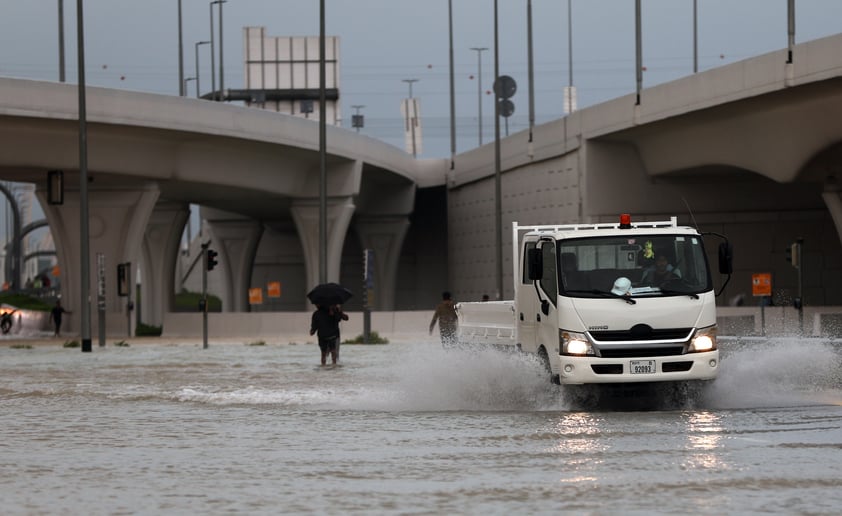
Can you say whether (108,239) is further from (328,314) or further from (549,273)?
(549,273)

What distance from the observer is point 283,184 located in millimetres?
61312

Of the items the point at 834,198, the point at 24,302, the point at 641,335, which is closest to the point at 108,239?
the point at 834,198

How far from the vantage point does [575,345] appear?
17.1m

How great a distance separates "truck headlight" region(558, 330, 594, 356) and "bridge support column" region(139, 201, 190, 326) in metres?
53.0

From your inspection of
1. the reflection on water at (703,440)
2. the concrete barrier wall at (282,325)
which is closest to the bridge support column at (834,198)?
the concrete barrier wall at (282,325)

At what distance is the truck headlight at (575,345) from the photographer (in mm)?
17031

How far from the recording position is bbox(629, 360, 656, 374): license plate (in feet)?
55.7

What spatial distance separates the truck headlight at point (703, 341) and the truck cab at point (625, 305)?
0.01 metres

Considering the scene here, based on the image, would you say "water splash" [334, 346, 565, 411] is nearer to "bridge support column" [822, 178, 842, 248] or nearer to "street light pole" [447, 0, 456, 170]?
"bridge support column" [822, 178, 842, 248]

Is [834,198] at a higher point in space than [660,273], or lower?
higher

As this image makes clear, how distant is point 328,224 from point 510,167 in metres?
7.96

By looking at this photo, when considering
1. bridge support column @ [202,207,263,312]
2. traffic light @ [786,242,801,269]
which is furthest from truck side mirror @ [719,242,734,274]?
bridge support column @ [202,207,263,312]

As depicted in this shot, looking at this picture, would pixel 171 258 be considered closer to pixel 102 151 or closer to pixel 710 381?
pixel 102 151

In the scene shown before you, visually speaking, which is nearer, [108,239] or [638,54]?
[638,54]
